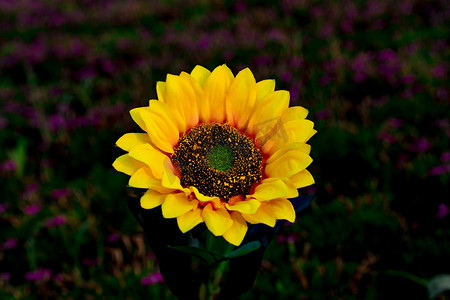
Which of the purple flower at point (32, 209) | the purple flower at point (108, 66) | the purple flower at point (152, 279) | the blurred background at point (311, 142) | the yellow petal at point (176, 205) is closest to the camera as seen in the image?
the yellow petal at point (176, 205)

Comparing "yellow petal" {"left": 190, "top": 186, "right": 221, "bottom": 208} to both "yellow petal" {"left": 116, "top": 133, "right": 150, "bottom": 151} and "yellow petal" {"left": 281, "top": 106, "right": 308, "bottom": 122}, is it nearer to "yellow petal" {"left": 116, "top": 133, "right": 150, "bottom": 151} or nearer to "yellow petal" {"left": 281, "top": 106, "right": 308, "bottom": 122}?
"yellow petal" {"left": 116, "top": 133, "right": 150, "bottom": 151}

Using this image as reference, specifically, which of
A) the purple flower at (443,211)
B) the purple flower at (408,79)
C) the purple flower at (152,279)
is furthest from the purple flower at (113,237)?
the purple flower at (408,79)

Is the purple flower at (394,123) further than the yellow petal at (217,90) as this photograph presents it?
Yes

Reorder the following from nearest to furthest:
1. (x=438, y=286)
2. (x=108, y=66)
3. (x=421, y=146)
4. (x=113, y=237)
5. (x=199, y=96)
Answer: (x=199, y=96) → (x=438, y=286) → (x=113, y=237) → (x=421, y=146) → (x=108, y=66)

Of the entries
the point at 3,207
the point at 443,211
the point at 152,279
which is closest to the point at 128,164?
the point at 152,279

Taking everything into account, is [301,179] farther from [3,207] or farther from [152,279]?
[3,207]

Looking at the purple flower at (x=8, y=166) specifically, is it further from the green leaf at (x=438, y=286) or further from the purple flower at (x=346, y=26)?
the purple flower at (x=346, y=26)
